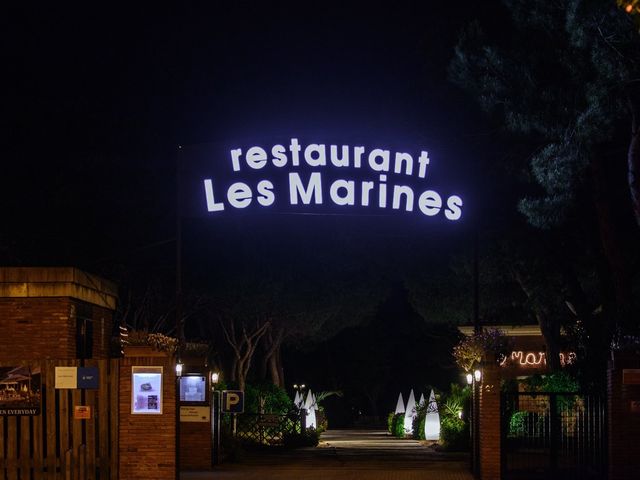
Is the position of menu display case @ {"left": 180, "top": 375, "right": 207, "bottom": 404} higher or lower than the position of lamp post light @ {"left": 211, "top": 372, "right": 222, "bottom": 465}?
higher

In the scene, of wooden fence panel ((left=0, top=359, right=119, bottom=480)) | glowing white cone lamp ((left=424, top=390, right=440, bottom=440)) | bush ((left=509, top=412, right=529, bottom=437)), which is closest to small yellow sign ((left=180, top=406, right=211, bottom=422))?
wooden fence panel ((left=0, top=359, right=119, bottom=480))

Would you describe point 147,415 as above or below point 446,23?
below

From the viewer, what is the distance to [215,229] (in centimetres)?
3588

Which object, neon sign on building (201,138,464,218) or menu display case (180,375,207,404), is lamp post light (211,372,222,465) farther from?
neon sign on building (201,138,464,218)

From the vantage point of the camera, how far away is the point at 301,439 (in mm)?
31969

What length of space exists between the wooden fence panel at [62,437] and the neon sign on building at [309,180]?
5.64 m

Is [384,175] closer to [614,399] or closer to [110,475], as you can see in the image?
[614,399]

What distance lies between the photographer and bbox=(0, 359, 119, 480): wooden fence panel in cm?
1577

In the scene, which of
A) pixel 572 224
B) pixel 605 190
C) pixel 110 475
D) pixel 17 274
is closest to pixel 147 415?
pixel 110 475

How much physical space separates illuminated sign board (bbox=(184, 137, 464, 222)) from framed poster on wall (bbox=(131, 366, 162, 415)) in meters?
4.82

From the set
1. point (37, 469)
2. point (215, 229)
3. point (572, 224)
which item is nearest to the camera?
point (37, 469)

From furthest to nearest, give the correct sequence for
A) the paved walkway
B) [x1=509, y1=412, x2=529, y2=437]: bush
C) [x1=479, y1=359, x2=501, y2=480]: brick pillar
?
[x1=509, y1=412, x2=529, y2=437]: bush < the paved walkway < [x1=479, y1=359, x2=501, y2=480]: brick pillar

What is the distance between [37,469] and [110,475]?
43.4 inches

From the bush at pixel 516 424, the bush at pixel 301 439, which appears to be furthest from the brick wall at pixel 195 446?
the bush at pixel 301 439
